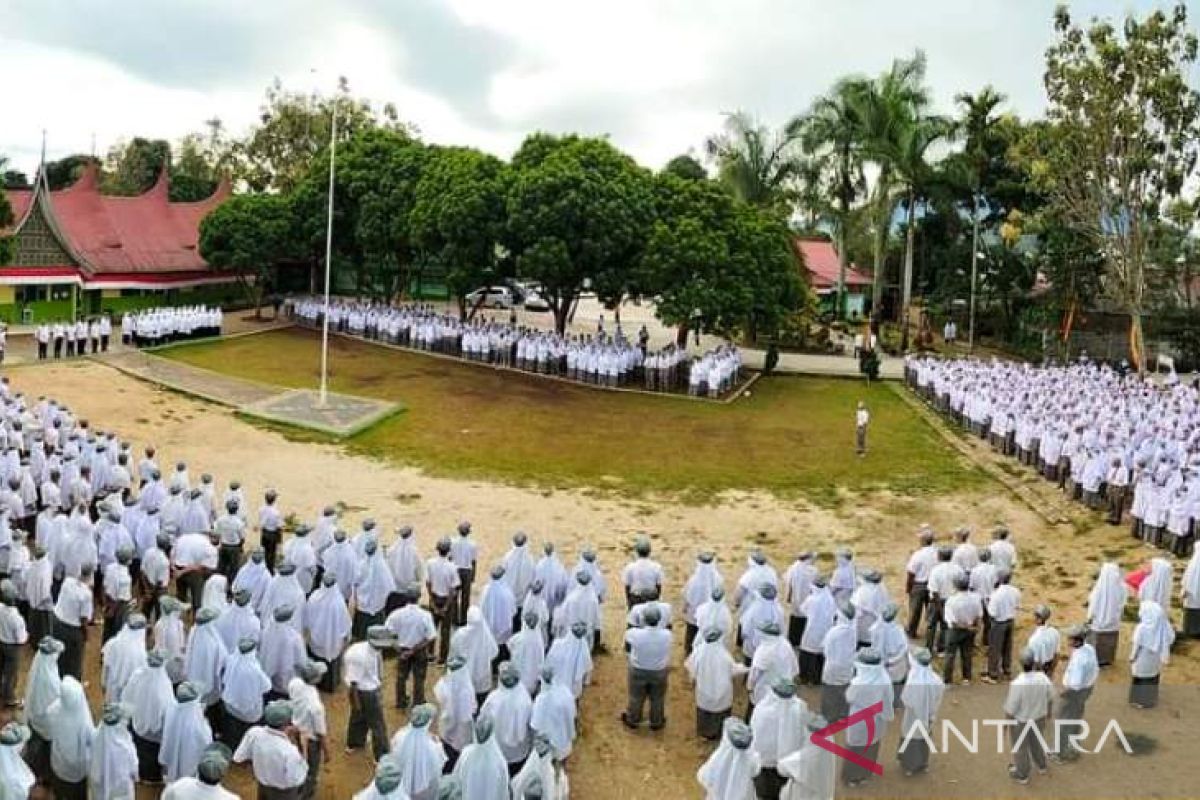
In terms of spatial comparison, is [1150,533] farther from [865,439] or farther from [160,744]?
[160,744]

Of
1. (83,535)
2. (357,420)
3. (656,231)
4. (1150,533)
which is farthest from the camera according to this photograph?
(656,231)

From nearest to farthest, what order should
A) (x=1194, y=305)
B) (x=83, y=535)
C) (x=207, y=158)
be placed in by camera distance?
(x=83, y=535) < (x=1194, y=305) < (x=207, y=158)

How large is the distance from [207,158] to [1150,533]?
44.0 metres

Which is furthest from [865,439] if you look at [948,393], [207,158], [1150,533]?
[207,158]

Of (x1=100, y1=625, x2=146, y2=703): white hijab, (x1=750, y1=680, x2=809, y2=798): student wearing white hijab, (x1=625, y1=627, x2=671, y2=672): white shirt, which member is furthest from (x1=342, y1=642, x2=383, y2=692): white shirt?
(x1=750, y1=680, x2=809, y2=798): student wearing white hijab

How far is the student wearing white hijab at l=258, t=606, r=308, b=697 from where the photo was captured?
329 inches

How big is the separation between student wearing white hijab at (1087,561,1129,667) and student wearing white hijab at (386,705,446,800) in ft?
22.4

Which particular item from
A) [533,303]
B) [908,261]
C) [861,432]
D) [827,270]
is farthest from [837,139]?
[861,432]

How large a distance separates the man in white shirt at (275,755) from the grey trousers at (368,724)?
1.26m

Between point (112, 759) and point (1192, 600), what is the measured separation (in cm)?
1054

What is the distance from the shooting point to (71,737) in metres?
6.90

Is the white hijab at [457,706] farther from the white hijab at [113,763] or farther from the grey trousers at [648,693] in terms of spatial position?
the white hijab at [113,763]

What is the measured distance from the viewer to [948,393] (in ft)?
79.1

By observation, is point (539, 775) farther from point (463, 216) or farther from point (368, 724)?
point (463, 216)
